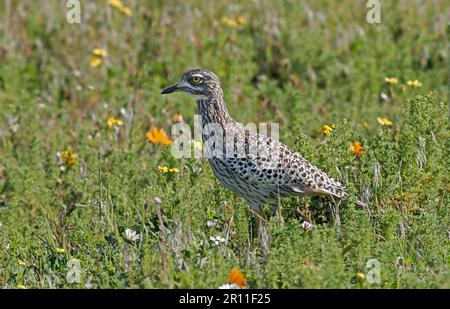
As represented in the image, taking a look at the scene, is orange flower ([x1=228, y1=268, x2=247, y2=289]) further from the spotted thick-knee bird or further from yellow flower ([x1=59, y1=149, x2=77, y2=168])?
yellow flower ([x1=59, y1=149, x2=77, y2=168])

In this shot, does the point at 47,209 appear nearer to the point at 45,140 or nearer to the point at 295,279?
the point at 45,140

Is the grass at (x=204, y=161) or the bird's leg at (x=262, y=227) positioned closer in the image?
the grass at (x=204, y=161)

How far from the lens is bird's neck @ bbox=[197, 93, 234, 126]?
7.83 meters

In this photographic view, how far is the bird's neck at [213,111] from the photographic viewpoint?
7.83 m

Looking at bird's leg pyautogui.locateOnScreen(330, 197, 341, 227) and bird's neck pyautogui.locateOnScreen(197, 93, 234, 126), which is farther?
bird's neck pyautogui.locateOnScreen(197, 93, 234, 126)

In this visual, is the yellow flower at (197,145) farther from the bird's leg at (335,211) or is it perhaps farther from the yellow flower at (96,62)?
the yellow flower at (96,62)

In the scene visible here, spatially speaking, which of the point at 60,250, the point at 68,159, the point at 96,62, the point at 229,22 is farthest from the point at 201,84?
the point at 229,22

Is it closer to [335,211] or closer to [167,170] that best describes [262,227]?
[335,211]

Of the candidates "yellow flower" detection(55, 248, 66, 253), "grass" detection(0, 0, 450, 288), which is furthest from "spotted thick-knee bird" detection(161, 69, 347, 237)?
"yellow flower" detection(55, 248, 66, 253)

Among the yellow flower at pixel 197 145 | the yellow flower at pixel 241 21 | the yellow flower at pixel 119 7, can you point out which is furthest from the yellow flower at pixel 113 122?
the yellow flower at pixel 241 21

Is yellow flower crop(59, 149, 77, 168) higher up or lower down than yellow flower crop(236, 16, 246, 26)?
lower down

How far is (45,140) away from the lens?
10203mm

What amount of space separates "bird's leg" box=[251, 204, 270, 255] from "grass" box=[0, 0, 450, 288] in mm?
74

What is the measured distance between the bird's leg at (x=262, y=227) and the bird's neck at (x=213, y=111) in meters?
0.79
